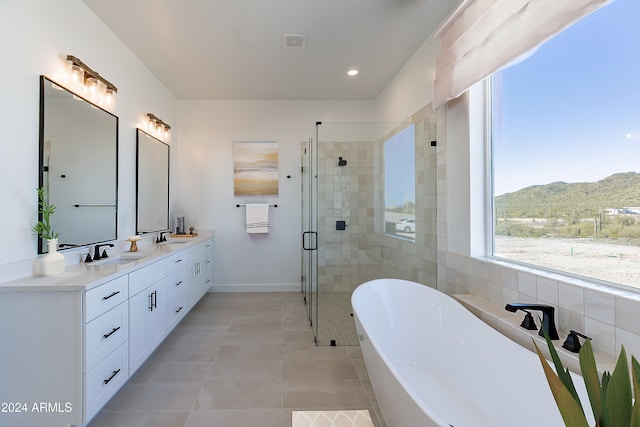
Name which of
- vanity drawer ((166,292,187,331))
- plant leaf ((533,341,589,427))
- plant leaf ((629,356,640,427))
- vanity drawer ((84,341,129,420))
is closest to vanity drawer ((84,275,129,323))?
vanity drawer ((84,341,129,420))

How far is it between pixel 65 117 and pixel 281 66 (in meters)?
1.94

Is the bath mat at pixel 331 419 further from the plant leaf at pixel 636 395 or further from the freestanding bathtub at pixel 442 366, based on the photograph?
the plant leaf at pixel 636 395

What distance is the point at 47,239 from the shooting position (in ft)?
5.68

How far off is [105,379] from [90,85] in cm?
200

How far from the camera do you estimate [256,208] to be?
158 inches

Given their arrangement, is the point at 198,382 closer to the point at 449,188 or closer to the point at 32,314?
the point at 32,314

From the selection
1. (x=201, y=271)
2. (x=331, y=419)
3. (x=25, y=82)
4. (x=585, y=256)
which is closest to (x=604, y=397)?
(x=585, y=256)

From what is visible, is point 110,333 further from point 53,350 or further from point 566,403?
point 566,403

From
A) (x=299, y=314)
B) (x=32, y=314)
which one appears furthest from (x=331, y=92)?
(x=32, y=314)

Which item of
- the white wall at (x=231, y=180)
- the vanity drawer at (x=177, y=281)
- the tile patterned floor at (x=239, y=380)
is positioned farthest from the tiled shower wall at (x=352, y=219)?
the vanity drawer at (x=177, y=281)

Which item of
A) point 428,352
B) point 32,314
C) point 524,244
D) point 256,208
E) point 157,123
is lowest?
point 428,352

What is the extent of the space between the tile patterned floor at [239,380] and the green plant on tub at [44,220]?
109cm

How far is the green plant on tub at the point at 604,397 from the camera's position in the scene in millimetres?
485

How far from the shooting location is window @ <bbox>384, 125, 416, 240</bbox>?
2842 mm
